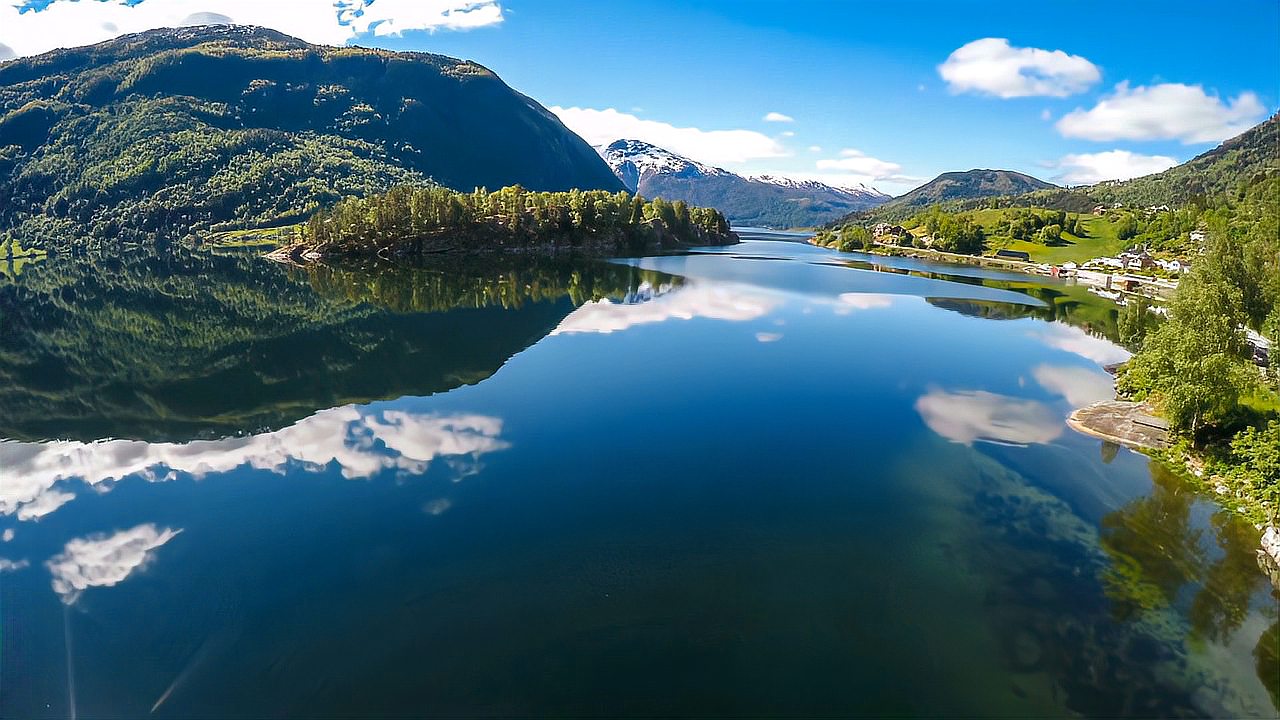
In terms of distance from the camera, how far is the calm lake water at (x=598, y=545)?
57.3 ft

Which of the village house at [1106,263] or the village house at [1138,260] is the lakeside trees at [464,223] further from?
the village house at [1138,260]

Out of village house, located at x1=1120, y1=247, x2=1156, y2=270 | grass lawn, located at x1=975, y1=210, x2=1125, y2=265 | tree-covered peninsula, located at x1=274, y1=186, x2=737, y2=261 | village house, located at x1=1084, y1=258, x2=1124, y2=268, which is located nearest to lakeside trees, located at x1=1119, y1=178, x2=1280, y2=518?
village house, located at x1=1120, y1=247, x2=1156, y2=270

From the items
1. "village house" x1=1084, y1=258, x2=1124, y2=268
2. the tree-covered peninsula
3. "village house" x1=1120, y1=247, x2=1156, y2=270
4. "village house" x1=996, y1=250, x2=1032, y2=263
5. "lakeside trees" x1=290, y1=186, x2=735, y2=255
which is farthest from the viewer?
"village house" x1=996, y1=250, x2=1032, y2=263

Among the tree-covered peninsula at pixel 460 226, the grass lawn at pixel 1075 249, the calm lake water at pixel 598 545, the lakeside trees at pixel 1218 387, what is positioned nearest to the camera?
the calm lake water at pixel 598 545

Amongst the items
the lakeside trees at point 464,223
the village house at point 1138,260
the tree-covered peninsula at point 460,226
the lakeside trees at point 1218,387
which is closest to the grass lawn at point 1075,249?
the village house at point 1138,260

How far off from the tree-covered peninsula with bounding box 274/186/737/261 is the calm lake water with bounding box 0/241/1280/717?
100952 millimetres

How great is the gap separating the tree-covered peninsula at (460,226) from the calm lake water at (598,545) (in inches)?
3975

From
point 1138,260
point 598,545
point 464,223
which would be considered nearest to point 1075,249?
point 1138,260

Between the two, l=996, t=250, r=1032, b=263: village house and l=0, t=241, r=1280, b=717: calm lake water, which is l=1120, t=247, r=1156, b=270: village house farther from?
l=0, t=241, r=1280, b=717: calm lake water

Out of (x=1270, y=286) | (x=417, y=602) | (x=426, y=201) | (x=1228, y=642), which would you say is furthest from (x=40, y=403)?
(x=426, y=201)

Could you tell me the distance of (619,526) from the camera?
25688mm

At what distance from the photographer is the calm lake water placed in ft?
57.3

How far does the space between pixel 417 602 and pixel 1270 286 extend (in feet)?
260

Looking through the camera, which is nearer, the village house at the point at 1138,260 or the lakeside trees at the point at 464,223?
the village house at the point at 1138,260
